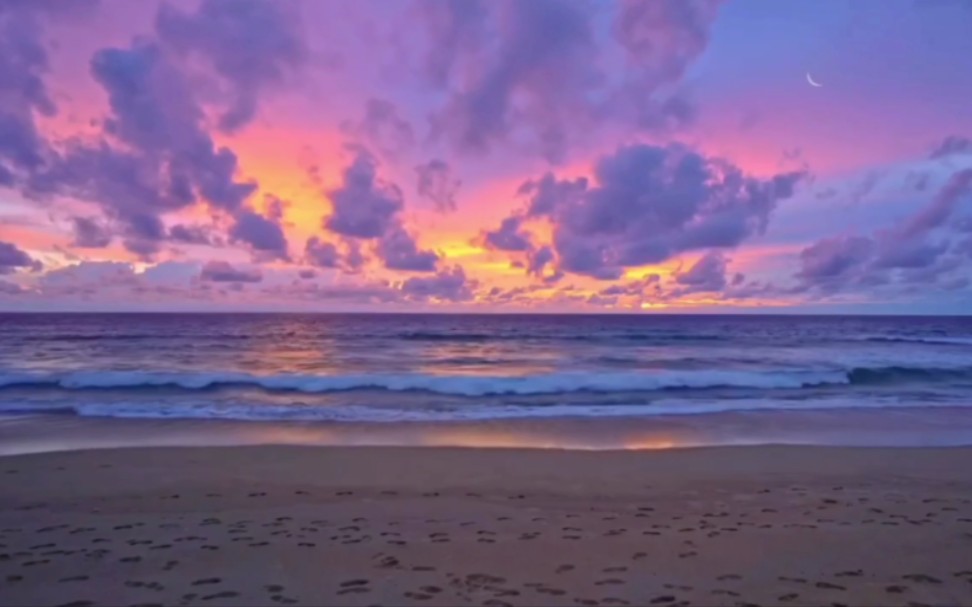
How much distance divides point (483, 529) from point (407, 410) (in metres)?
10.2

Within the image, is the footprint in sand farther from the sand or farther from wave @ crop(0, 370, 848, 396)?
wave @ crop(0, 370, 848, 396)

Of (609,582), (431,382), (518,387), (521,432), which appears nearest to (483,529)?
(609,582)

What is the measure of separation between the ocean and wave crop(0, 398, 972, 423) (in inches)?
2.1

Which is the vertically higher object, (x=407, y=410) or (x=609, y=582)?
(x=609, y=582)

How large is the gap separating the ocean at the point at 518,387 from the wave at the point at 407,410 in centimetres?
5

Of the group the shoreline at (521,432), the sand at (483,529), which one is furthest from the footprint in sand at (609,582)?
the shoreline at (521,432)

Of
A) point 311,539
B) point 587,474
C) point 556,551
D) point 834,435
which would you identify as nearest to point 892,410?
point 834,435

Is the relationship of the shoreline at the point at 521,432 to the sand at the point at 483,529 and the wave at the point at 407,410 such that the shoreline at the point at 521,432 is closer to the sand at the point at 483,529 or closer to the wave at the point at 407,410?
the wave at the point at 407,410

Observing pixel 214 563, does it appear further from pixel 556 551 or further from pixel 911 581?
pixel 911 581

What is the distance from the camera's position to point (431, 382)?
2291 cm

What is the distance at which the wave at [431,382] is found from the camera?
21.9m

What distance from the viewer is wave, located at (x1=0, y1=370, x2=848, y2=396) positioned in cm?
2185

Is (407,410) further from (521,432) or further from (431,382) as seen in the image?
(431,382)

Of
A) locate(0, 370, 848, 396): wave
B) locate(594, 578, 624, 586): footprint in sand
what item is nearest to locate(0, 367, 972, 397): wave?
locate(0, 370, 848, 396): wave
